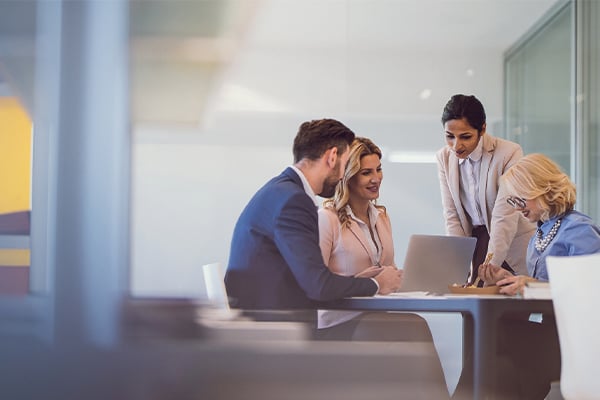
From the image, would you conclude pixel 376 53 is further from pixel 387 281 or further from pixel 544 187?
pixel 387 281

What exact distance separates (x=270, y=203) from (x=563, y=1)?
3.82 m

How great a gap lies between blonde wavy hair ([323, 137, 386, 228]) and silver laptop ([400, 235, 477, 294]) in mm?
419

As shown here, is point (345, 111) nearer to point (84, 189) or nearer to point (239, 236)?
point (239, 236)

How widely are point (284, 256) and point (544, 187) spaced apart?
3.59 ft

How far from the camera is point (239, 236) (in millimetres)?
3219

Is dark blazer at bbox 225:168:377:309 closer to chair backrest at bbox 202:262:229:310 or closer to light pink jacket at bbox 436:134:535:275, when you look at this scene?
chair backrest at bbox 202:262:229:310

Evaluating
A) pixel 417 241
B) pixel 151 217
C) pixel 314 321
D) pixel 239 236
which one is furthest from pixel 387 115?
pixel 151 217

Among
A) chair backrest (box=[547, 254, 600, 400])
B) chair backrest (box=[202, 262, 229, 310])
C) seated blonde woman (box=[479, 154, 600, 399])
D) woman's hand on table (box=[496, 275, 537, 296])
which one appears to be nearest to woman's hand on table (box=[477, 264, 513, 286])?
seated blonde woman (box=[479, 154, 600, 399])

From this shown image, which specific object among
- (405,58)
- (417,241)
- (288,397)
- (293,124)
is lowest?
(288,397)

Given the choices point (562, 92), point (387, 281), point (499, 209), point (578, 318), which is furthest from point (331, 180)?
point (562, 92)

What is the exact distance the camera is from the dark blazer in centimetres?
308

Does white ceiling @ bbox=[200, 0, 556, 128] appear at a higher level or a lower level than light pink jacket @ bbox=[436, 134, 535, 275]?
higher

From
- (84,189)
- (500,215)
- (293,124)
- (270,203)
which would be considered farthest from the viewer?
(293,124)

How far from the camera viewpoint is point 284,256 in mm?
3137
